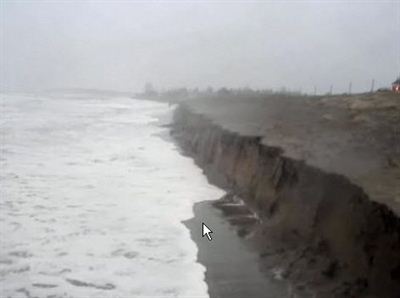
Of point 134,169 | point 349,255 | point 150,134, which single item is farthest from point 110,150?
point 349,255

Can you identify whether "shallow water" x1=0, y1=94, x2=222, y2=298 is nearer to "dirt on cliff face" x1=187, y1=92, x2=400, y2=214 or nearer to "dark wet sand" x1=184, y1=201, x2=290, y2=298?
"dark wet sand" x1=184, y1=201, x2=290, y2=298

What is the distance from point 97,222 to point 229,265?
3.13 meters

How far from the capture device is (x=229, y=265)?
8172 mm

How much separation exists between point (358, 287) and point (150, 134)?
2207 cm

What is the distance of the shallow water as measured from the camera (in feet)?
23.3

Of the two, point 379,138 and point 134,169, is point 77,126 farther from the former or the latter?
point 379,138

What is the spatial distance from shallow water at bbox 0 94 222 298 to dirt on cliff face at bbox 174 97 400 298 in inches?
53.4

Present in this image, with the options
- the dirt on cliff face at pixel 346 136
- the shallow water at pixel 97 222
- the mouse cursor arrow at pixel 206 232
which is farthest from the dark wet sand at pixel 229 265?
the dirt on cliff face at pixel 346 136

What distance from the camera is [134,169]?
16141 mm

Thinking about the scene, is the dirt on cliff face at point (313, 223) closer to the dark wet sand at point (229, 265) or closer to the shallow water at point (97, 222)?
the dark wet sand at point (229, 265)

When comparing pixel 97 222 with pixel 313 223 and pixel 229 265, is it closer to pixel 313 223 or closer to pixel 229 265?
pixel 229 265

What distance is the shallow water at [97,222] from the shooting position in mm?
7102

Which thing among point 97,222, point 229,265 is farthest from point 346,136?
point 97,222

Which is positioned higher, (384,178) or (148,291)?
(384,178)
